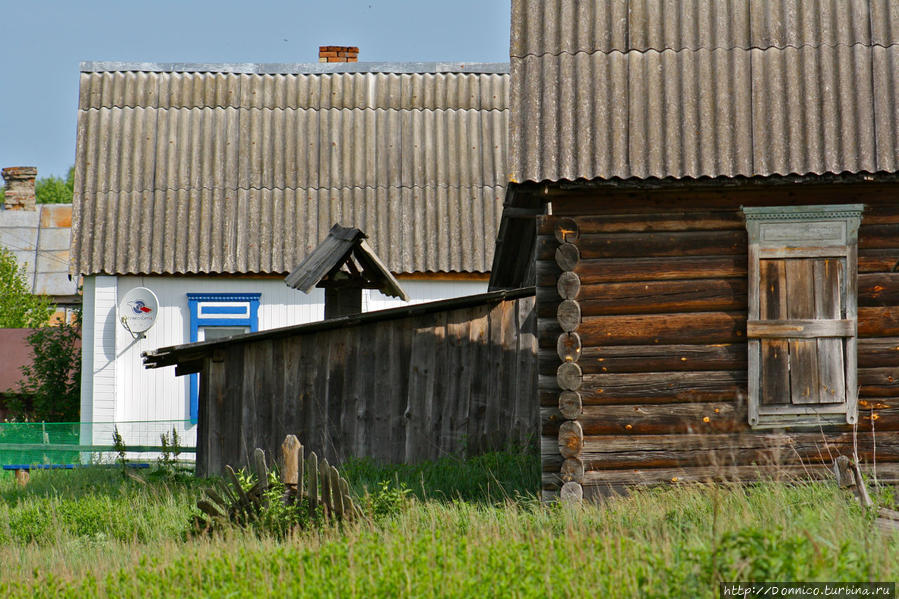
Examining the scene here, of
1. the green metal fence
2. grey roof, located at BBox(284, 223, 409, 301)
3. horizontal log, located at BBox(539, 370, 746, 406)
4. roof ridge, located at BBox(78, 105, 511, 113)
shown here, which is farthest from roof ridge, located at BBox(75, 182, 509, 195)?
horizontal log, located at BBox(539, 370, 746, 406)

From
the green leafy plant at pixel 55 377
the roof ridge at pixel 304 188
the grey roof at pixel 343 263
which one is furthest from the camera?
the green leafy plant at pixel 55 377

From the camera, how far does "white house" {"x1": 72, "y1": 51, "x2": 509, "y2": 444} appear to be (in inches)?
733

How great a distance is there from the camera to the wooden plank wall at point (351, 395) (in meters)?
11.8

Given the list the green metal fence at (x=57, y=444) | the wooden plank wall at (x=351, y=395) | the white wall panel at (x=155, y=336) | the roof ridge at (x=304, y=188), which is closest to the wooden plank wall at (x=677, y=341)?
the wooden plank wall at (x=351, y=395)

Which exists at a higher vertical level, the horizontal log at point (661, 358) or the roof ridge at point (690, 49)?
the roof ridge at point (690, 49)

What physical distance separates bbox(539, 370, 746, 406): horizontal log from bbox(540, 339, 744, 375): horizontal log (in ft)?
0.17

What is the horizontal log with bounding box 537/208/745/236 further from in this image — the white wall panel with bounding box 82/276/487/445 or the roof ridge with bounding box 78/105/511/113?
the roof ridge with bounding box 78/105/511/113

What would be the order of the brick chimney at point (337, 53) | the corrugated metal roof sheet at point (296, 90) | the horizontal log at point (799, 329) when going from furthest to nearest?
the brick chimney at point (337, 53), the corrugated metal roof sheet at point (296, 90), the horizontal log at point (799, 329)

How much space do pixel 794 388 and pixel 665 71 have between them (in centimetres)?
307

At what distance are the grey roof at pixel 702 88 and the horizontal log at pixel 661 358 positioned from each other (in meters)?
1.51

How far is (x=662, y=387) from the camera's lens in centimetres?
902

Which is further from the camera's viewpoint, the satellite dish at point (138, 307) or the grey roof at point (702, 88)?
the satellite dish at point (138, 307)

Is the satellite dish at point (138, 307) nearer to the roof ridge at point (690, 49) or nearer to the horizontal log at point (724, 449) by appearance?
the roof ridge at point (690, 49)

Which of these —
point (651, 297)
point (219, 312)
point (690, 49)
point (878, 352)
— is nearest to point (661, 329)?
point (651, 297)
